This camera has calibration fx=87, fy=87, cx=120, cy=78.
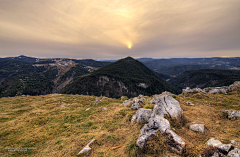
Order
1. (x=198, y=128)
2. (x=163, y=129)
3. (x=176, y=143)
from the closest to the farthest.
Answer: (x=176, y=143) → (x=163, y=129) → (x=198, y=128)

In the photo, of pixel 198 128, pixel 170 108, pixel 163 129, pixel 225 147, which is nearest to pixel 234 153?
pixel 225 147

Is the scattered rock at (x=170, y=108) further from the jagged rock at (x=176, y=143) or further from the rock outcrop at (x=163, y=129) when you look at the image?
the jagged rock at (x=176, y=143)

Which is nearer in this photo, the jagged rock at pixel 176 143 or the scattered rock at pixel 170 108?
the jagged rock at pixel 176 143

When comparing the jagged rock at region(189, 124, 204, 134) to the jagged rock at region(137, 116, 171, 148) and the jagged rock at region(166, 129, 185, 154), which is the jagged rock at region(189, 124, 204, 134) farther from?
the jagged rock at region(166, 129, 185, 154)

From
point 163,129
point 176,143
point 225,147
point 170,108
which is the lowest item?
point 176,143

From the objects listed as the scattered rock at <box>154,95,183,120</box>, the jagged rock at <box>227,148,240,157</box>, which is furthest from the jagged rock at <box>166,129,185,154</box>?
the scattered rock at <box>154,95,183,120</box>

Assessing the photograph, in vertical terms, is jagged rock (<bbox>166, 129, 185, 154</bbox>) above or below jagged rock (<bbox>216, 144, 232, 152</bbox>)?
below

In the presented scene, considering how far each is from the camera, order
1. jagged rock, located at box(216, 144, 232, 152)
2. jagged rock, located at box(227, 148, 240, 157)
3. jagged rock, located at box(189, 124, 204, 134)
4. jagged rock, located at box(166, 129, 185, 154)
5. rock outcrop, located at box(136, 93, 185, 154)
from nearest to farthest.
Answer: jagged rock, located at box(227, 148, 240, 157)
jagged rock, located at box(216, 144, 232, 152)
jagged rock, located at box(166, 129, 185, 154)
rock outcrop, located at box(136, 93, 185, 154)
jagged rock, located at box(189, 124, 204, 134)

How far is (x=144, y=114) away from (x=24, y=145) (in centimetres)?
2109

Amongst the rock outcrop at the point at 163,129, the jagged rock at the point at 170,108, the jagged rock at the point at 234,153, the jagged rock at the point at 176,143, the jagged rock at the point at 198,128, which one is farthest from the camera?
the jagged rock at the point at 170,108

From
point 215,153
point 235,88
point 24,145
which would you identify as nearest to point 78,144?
point 24,145

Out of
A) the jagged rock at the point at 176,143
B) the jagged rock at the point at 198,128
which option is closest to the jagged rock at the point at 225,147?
the jagged rock at the point at 176,143

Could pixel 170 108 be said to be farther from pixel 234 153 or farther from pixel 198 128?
pixel 234 153

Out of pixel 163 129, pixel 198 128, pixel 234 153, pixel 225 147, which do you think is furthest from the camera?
pixel 198 128
